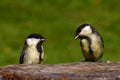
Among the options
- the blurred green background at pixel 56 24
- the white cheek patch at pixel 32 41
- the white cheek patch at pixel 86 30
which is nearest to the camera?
the white cheek patch at pixel 86 30

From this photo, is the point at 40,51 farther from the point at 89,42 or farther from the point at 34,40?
Answer: the point at 89,42

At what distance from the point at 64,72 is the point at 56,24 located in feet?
46.3

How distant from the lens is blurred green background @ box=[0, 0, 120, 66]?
825 inches

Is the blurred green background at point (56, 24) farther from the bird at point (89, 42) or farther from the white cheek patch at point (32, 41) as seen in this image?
the bird at point (89, 42)

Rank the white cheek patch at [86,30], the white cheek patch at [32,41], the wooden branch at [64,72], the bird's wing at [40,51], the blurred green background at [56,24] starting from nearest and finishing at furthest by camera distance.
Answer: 1. the wooden branch at [64,72]
2. the white cheek patch at [86,30]
3. the bird's wing at [40,51]
4. the white cheek patch at [32,41]
5. the blurred green background at [56,24]

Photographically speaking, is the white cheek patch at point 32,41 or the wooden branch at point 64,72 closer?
the wooden branch at point 64,72

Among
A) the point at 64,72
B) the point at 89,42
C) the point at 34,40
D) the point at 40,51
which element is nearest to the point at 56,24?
the point at 34,40

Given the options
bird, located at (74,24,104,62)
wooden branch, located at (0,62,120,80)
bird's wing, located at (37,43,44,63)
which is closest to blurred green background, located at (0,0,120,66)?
bird's wing, located at (37,43,44,63)

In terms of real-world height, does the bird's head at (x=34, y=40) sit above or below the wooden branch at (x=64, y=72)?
above

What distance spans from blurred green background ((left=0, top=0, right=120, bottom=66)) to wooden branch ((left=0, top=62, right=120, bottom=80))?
9356 mm

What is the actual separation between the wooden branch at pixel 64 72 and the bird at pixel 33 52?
1973 mm

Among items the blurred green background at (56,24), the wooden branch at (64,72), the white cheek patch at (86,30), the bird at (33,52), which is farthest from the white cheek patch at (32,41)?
the blurred green background at (56,24)

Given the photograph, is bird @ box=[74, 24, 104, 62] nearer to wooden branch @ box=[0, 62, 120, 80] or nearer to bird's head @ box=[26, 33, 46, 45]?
bird's head @ box=[26, 33, 46, 45]

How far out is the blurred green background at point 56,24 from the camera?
21.0m
